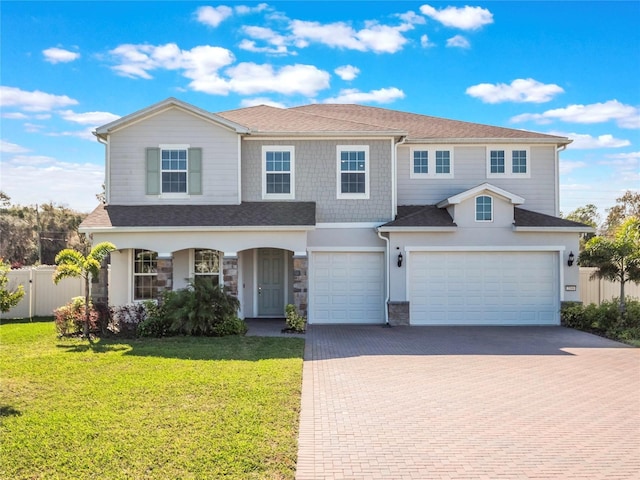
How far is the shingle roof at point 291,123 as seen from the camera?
15.5m

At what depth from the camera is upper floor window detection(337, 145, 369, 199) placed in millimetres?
15773

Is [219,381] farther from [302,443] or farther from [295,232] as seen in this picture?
[295,232]

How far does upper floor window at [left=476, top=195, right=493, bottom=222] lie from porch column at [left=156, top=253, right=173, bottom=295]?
9.92m

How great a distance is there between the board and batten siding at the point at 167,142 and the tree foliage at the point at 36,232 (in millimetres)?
19619

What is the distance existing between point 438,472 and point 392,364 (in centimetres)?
493

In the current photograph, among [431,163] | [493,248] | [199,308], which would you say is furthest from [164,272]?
[493,248]

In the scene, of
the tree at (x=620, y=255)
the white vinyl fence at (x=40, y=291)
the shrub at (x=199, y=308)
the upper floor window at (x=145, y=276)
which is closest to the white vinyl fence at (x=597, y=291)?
the tree at (x=620, y=255)

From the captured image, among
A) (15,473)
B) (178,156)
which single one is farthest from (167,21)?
(15,473)

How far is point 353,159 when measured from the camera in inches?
623

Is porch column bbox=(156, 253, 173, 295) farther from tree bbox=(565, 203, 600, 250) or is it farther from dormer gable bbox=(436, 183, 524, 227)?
tree bbox=(565, 203, 600, 250)

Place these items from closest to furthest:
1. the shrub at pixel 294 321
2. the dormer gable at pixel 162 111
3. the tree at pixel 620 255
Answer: the shrub at pixel 294 321 < the tree at pixel 620 255 < the dormer gable at pixel 162 111

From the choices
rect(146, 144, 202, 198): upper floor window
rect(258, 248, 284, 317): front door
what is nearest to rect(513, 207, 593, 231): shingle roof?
rect(258, 248, 284, 317): front door

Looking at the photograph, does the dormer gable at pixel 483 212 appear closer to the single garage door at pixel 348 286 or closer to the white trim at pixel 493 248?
the white trim at pixel 493 248

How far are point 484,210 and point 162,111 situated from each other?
10982mm
